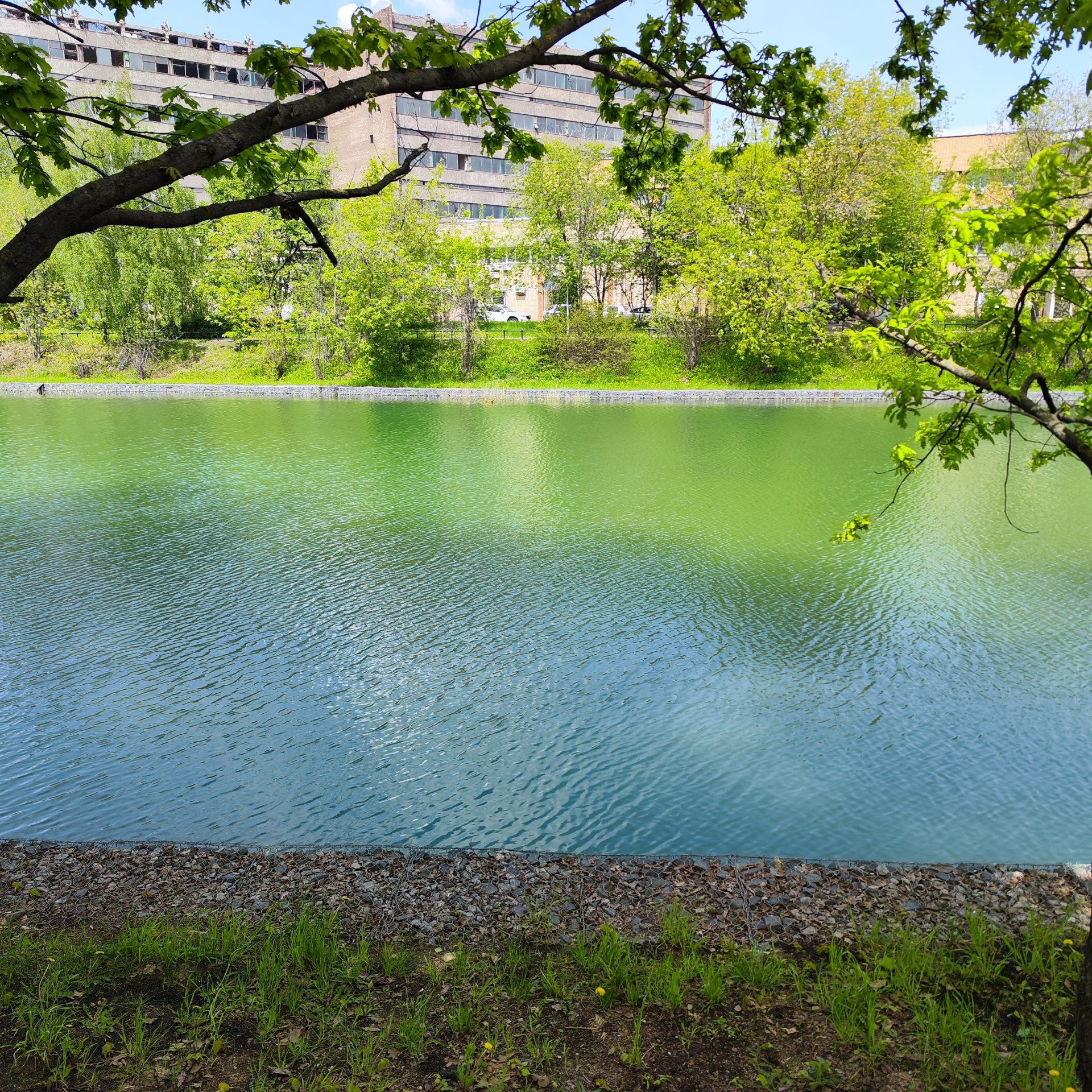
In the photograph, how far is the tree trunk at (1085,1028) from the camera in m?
3.03

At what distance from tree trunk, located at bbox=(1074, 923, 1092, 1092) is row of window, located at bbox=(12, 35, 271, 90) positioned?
226 feet

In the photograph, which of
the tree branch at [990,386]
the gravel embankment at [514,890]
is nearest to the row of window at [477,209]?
the tree branch at [990,386]

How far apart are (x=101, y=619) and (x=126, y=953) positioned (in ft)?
23.3

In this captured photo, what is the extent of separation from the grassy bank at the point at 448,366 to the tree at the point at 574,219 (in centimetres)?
339

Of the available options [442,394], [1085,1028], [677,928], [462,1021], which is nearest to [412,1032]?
[462,1021]

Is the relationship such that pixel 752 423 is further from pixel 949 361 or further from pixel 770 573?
pixel 949 361

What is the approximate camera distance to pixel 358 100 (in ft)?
14.8

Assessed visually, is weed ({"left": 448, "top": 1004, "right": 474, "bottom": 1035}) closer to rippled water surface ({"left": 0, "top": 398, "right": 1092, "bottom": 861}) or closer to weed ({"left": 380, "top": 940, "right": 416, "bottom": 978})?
weed ({"left": 380, "top": 940, "right": 416, "bottom": 978})

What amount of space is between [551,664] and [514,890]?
427cm

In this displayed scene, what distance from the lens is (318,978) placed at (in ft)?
13.0

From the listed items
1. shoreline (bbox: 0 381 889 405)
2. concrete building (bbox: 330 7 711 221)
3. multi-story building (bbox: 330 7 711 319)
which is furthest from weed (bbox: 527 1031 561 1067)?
concrete building (bbox: 330 7 711 221)

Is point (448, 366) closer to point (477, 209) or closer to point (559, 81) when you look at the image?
point (477, 209)

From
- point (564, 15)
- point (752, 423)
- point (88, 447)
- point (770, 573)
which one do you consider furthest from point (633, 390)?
point (564, 15)

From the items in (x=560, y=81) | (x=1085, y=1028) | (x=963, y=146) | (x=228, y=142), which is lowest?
(x=1085, y=1028)
